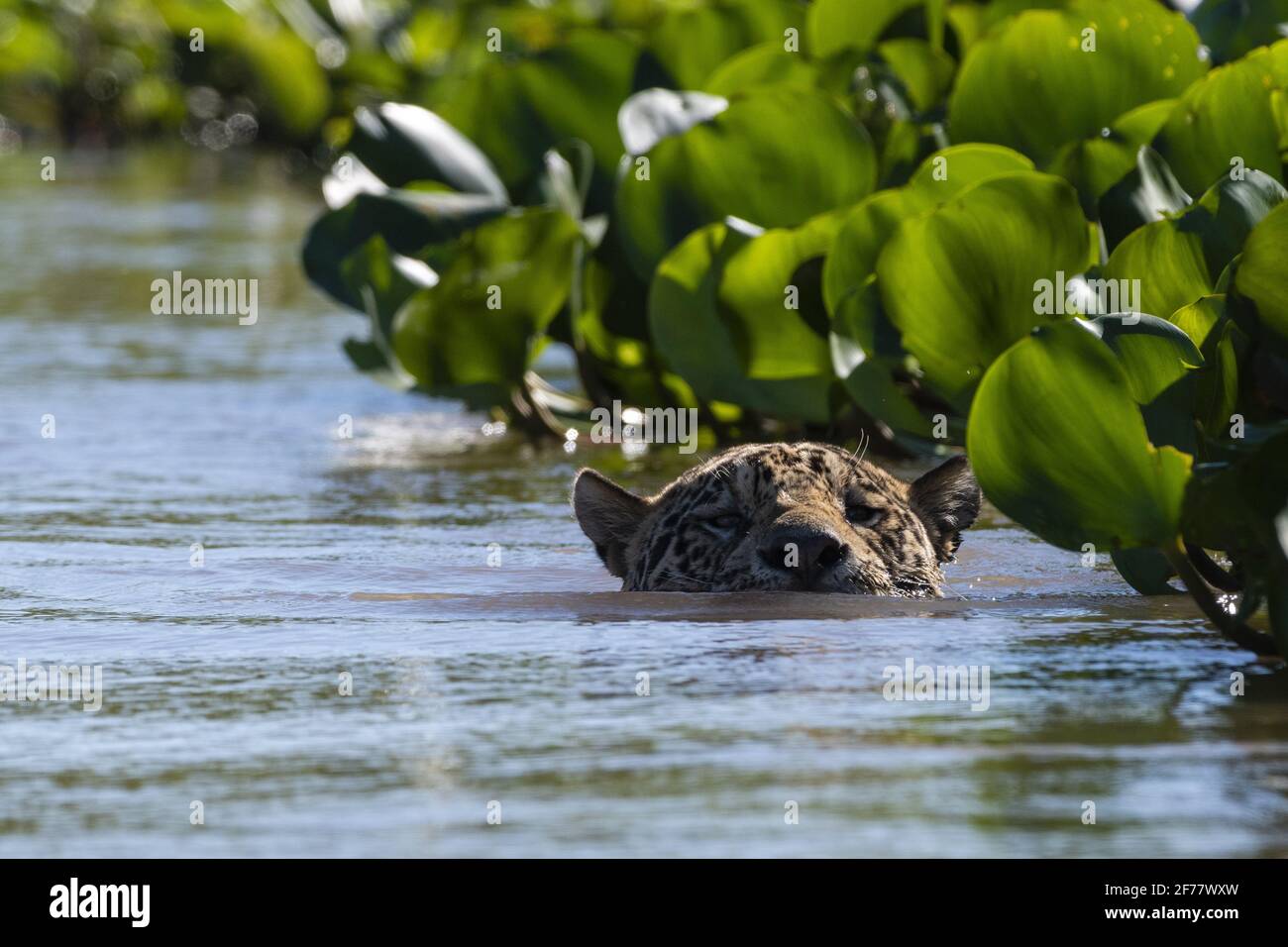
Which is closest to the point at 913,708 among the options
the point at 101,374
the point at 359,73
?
the point at 101,374

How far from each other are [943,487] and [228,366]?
6.44m

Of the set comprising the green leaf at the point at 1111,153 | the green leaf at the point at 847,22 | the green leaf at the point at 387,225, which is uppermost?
the green leaf at the point at 847,22

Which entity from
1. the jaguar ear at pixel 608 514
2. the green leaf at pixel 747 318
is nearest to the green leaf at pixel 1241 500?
the jaguar ear at pixel 608 514

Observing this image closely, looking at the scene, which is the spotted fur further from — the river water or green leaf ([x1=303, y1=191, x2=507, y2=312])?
green leaf ([x1=303, y1=191, x2=507, y2=312])

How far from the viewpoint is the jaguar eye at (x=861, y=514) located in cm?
637

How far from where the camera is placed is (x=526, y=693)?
523 cm

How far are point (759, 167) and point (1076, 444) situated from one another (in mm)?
3231

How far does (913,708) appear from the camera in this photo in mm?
5020

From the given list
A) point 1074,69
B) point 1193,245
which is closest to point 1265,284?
point 1193,245

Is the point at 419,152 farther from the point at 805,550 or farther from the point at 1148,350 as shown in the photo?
the point at 1148,350

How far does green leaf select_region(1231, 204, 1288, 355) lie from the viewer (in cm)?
549

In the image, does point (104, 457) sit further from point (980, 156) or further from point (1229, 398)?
point (1229, 398)

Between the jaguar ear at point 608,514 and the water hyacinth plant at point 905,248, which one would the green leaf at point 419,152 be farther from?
the jaguar ear at point 608,514

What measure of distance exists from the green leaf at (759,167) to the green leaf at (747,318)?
0.29 meters
